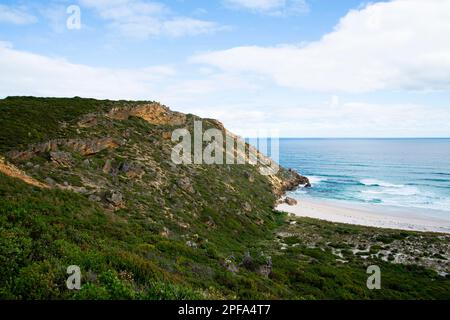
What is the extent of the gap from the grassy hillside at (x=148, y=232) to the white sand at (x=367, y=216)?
7469mm

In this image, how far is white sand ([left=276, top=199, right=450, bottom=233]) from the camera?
46750 millimetres

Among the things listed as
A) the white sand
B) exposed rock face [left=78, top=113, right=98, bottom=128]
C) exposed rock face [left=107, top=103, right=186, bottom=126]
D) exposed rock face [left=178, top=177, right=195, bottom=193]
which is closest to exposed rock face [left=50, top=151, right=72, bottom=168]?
exposed rock face [left=78, top=113, right=98, bottom=128]

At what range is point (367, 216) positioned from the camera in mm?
53312

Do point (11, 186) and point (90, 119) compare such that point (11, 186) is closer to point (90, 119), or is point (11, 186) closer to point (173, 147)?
point (90, 119)

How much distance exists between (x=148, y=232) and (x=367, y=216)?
4578cm

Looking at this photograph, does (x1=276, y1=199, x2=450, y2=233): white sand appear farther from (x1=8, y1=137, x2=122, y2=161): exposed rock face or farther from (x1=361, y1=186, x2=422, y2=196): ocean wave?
(x1=8, y1=137, x2=122, y2=161): exposed rock face

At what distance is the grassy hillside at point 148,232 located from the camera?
30.9 feet

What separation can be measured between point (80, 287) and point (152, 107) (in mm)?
55344

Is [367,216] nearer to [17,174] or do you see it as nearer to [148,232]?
[148,232]

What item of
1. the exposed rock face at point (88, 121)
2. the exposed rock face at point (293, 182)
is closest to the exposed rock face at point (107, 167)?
the exposed rock face at point (88, 121)

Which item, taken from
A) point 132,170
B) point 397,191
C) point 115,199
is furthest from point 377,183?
point 115,199

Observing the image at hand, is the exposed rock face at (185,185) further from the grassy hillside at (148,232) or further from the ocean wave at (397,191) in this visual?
the ocean wave at (397,191)

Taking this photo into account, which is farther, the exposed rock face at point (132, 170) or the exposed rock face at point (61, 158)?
the exposed rock face at point (132, 170)
